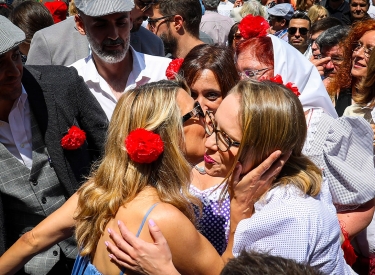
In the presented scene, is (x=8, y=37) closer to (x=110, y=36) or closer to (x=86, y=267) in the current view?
(x=110, y=36)

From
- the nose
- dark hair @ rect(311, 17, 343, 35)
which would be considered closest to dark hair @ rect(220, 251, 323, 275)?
the nose

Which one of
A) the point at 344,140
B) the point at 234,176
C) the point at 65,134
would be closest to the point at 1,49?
the point at 65,134

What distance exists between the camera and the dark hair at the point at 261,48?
3211mm

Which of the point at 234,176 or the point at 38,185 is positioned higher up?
the point at 234,176

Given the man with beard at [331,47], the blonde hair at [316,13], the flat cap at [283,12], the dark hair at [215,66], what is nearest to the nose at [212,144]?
the dark hair at [215,66]

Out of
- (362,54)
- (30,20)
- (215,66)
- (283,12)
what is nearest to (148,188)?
(215,66)

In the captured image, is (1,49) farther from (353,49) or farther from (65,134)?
(353,49)

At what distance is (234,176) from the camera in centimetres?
233

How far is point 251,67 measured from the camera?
10.6 feet

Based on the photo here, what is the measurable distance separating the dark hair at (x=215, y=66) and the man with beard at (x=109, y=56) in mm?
550

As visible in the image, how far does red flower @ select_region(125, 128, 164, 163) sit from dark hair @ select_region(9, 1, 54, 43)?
13.0 ft

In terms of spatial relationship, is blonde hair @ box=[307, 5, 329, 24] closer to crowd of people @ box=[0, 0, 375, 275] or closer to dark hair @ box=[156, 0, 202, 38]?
dark hair @ box=[156, 0, 202, 38]

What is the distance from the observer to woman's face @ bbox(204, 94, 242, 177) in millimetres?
2301

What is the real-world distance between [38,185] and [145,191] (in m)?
0.96
